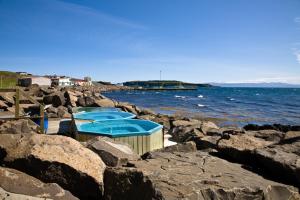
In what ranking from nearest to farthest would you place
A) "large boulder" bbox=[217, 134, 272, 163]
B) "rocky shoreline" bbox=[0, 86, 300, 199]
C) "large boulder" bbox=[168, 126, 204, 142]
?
"rocky shoreline" bbox=[0, 86, 300, 199], "large boulder" bbox=[217, 134, 272, 163], "large boulder" bbox=[168, 126, 204, 142]

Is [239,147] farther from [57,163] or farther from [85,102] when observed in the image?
[85,102]

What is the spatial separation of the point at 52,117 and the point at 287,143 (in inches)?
587

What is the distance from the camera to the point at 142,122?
45.9ft

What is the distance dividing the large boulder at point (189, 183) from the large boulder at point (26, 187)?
67 centimetres

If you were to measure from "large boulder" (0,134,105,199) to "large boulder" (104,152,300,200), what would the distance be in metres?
0.44

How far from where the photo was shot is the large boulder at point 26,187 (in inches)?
138

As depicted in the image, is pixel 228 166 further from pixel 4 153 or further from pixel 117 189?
pixel 4 153

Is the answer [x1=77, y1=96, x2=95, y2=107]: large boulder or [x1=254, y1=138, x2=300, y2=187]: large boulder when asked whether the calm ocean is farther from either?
[x1=254, y1=138, x2=300, y2=187]: large boulder

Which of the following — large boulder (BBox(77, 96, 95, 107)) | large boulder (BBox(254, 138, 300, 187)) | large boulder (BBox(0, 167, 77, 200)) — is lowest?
large boulder (BBox(77, 96, 95, 107))

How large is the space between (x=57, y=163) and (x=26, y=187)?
0.58 meters

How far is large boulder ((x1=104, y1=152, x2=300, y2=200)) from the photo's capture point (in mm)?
3271

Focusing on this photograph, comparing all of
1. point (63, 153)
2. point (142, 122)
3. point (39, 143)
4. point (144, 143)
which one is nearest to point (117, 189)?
point (63, 153)

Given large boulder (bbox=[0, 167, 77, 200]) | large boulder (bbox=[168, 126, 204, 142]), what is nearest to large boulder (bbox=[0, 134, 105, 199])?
large boulder (bbox=[0, 167, 77, 200])

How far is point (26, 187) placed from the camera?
3.64 metres
